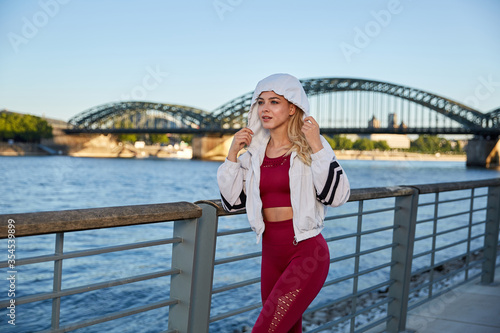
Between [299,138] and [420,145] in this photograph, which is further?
[420,145]

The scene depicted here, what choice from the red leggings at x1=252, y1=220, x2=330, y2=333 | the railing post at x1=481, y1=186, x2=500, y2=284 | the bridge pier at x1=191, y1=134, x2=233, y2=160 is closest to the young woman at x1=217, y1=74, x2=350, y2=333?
the red leggings at x1=252, y1=220, x2=330, y2=333

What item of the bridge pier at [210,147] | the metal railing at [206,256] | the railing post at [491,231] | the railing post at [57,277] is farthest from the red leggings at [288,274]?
the bridge pier at [210,147]

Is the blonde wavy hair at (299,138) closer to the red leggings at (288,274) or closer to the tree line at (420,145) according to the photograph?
the red leggings at (288,274)

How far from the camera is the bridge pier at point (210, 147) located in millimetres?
87062

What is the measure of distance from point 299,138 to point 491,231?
395cm

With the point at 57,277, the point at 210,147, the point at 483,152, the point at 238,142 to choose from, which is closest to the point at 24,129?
the point at 210,147

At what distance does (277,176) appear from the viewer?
2451 mm

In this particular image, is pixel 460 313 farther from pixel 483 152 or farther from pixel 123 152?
pixel 123 152

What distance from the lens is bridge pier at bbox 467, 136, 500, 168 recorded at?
7869 centimetres

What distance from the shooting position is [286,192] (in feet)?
8.10

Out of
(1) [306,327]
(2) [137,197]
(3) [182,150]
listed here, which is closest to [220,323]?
(1) [306,327]

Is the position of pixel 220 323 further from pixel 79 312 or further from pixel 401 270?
pixel 401 270

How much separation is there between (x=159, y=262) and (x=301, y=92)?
1260cm

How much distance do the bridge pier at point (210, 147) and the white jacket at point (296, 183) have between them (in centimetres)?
8406
